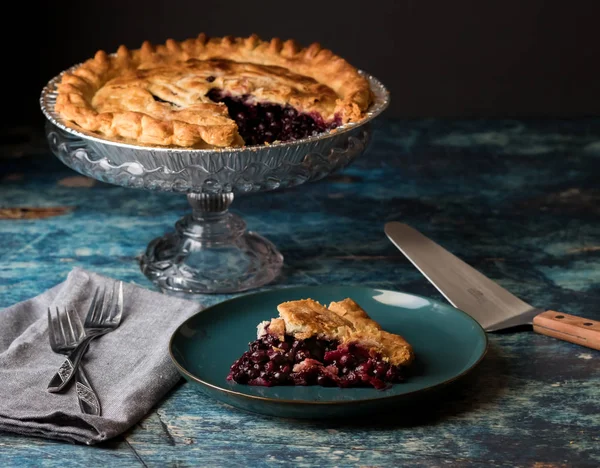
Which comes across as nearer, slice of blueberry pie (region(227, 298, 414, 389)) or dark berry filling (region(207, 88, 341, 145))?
slice of blueberry pie (region(227, 298, 414, 389))

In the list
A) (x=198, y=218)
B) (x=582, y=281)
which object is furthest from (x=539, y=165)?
(x=198, y=218)

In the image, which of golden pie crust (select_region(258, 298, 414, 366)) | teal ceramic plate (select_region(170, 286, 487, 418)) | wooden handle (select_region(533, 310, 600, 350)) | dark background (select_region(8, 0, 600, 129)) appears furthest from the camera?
dark background (select_region(8, 0, 600, 129))

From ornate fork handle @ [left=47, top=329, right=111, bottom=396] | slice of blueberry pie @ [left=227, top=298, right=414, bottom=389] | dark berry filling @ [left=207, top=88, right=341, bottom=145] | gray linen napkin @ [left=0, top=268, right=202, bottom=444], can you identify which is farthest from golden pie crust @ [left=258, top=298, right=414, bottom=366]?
dark berry filling @ [left=207, top=88, right=341, bottom=145]

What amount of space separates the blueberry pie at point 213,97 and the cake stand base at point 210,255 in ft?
0.82

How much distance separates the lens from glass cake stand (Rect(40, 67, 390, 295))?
89.7 inches

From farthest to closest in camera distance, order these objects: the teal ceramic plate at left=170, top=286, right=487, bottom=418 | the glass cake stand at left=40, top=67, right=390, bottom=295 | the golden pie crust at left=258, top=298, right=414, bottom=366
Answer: the glass cake stand at left=40, top=67, right=390, bottom=295
the golden pie crust at left=258, top=298, right=414, bottom=366
the teal ceramic plate at left=170, top=286, right=487, bottom=418

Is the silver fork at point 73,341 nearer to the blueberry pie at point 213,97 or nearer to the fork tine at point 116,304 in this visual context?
the fork tine at point 116,304

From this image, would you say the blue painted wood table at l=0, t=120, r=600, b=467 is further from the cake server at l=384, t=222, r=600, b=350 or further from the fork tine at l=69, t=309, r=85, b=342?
the fork tine at l=69, t=309, r=85, b=342

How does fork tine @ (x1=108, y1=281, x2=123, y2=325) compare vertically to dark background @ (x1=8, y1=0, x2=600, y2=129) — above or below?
below

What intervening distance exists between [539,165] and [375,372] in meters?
1.64

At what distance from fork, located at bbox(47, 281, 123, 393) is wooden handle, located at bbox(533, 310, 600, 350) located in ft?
2.95

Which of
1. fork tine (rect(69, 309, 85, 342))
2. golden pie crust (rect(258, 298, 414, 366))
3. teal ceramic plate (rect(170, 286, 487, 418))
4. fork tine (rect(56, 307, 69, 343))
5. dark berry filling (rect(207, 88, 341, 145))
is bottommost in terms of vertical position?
fork tine (rect(69, 309, 85, 342))

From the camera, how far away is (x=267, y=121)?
2.59 m

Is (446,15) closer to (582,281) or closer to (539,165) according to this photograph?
(539,165)
